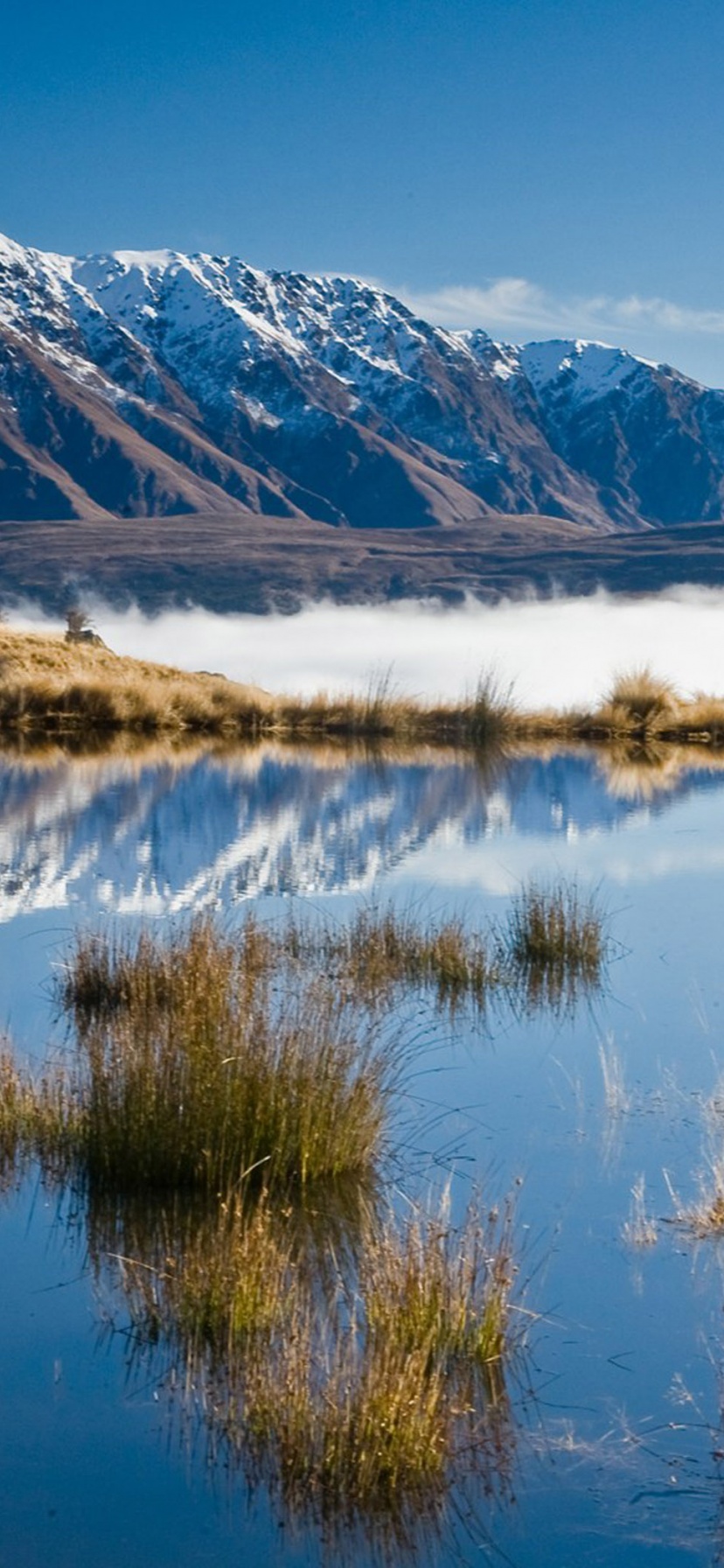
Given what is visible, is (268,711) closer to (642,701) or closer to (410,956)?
(642,701)

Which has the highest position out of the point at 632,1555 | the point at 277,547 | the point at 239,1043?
the point at 277,547

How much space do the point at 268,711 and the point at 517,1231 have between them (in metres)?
22.8

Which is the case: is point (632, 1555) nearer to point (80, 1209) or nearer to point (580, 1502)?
point (580, 1502)

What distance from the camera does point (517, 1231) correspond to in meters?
5.37

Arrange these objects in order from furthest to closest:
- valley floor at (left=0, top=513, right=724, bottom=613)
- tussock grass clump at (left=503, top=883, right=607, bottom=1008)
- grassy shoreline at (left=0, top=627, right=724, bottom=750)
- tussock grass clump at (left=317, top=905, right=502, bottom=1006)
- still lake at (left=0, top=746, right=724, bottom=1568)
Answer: valley floor at (left=0, top=513, right=724, bottom=613), grassy shoreline at (left=0, top=627, right=724, bottom=750), tussock grass clump at (left=503, top=883, right=607, bottom=1008), tussock grass clump at (left=317, top=905, right=502, bottom=1006), still lake at (left=0, top=746, right=724, bottom=1568)

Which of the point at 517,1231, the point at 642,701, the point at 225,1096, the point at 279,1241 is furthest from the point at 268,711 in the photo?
the point at 279,1241

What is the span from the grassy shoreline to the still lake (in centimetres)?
1205

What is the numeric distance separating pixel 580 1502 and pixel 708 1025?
444 cm

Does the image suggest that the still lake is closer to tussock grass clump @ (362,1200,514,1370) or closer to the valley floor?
tussock grass clump @ (362,1200,514,1370)

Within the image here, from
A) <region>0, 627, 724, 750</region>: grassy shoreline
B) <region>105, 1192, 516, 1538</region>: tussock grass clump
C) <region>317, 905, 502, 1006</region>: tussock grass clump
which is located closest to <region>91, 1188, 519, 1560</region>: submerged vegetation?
<region>105, 1192, 516, 1538</region>: tussock grass clump

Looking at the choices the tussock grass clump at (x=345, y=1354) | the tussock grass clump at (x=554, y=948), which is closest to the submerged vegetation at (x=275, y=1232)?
the tussock grass clump at (x=345, y=1354)

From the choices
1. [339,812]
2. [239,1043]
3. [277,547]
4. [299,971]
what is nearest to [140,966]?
[299,971]

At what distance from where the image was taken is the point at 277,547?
129625mm

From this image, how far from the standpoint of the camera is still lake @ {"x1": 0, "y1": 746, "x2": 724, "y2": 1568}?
3.78 meters
